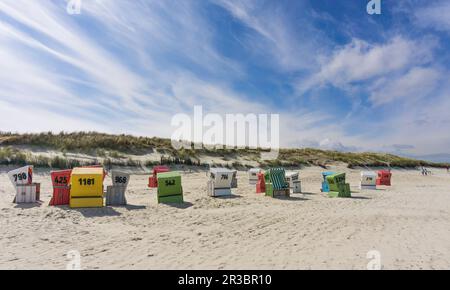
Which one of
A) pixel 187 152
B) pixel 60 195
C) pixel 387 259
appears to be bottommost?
pixel 387 259

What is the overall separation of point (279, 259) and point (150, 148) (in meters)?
27.2

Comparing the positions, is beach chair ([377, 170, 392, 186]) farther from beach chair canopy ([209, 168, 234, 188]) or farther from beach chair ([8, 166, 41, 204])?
beach chair ([8, 166, 41, 204])

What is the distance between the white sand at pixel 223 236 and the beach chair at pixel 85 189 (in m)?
0.47

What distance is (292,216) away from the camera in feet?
33.3

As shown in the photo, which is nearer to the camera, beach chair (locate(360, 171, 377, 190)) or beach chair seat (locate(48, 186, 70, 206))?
beach chair seat (locate(48, 186, 70, 206))

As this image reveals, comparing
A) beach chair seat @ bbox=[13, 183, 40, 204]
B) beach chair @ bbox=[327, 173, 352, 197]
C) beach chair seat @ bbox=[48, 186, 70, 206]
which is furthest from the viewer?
beach chair @ bbox=[327, 173, 352, 197]

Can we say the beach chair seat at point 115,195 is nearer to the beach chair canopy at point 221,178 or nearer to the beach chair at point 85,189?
the beach chair at point 85,189

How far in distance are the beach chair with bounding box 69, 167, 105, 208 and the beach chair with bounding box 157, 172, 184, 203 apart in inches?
93.9

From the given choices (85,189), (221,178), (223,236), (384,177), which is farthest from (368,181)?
(85,189)

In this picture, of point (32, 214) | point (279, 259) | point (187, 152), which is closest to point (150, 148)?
point (187, 152)

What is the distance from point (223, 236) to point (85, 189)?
5744mm

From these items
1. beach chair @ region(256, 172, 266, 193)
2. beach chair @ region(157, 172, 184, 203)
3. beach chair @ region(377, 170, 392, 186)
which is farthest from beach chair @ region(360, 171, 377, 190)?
beach chair @ region(157, 172, 184, 203)

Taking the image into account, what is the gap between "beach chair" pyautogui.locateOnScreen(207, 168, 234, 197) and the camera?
14492 mm
